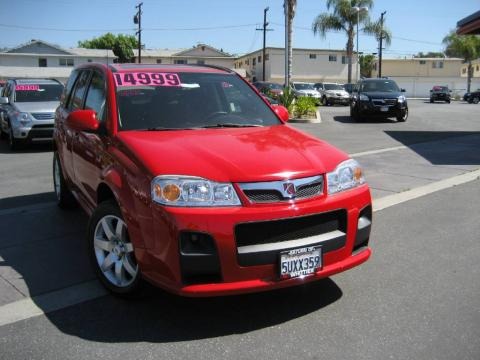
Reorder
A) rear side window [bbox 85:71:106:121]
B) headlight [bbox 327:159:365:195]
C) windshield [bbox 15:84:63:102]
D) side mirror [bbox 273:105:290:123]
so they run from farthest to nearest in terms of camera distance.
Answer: windshield [bbox 15:84:63:102] < side mirror [bbox 273:105:290:123] < rear side window [bbox 85:71:106:121] < headlight [bbox 327:159:365:195]

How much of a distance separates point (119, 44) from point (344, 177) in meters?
84.4

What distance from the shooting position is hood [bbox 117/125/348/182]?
11.0 ft

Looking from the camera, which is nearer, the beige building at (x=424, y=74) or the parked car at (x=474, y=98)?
the parked car at (x=474, y=98)

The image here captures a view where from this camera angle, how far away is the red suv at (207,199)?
319cm

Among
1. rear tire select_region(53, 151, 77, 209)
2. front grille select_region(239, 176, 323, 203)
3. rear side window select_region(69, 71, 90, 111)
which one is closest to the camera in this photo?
front grille select_region(239, 176, 323, 203)

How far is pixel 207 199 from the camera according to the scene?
3.24 meters

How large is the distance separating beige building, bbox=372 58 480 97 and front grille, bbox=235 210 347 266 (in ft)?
220

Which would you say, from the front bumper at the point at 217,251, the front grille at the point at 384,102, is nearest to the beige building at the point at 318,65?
the front grille at the point at 384,102

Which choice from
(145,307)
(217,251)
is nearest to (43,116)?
(145,307)

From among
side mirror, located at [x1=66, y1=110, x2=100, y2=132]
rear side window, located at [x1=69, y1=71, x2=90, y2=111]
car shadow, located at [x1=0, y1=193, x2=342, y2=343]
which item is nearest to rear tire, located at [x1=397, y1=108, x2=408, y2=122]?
rear side window, located at [x1=69, y1=71, x2=90, y2=111]

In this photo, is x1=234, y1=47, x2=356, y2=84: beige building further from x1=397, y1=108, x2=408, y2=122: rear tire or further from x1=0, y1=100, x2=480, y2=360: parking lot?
x1=0, y1=100, x2=480, y2=360: parking lot

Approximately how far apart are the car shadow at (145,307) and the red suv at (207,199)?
0.74ft

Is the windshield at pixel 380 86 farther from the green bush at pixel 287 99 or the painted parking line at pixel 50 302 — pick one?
the painted parking line at pixel 50 302

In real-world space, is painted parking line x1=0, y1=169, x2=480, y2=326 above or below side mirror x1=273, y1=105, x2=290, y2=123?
below
